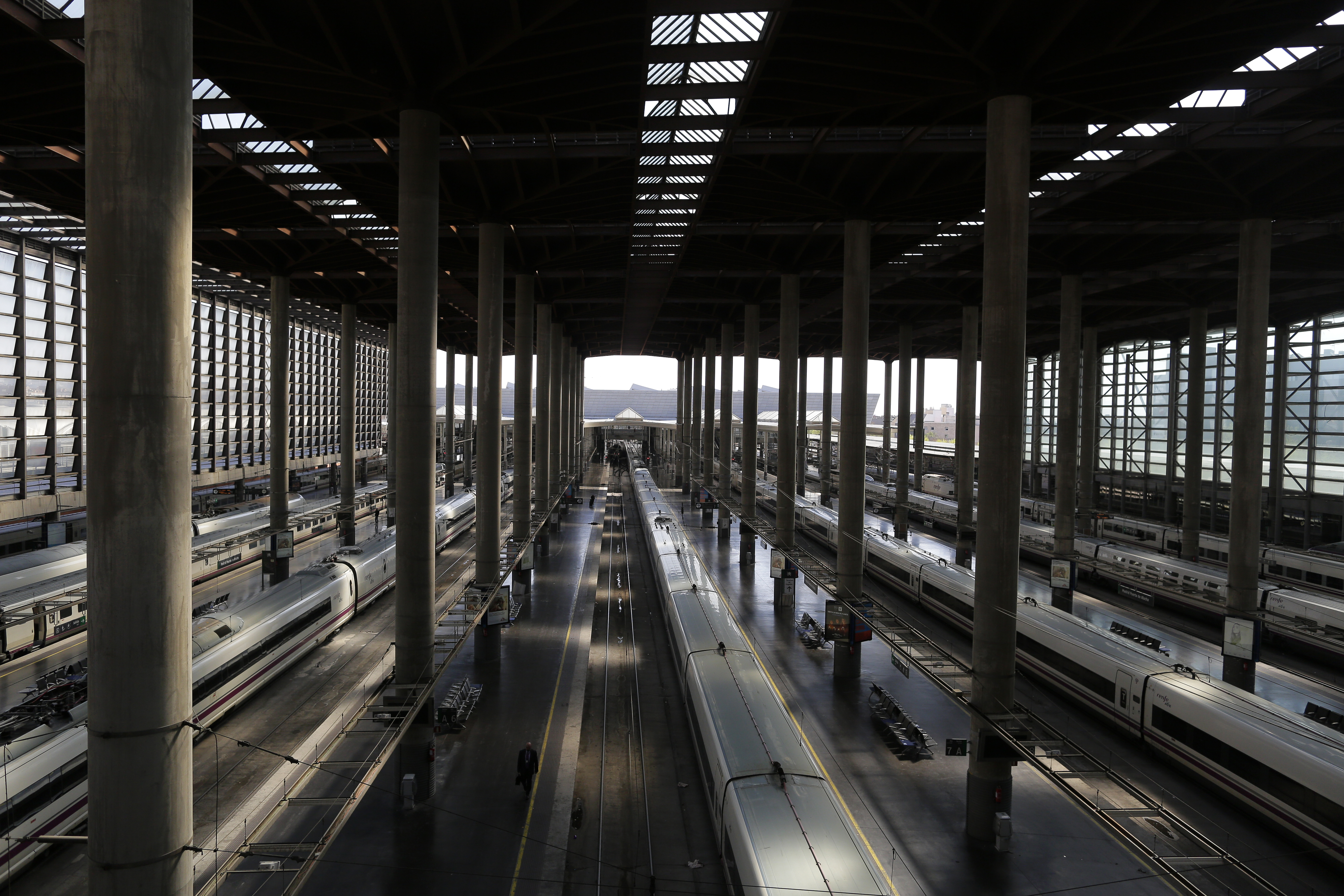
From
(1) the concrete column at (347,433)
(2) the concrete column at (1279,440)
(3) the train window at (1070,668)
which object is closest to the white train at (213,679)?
(1) the concrete column at (347,433)

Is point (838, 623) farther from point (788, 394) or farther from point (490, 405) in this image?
point (490, 405)

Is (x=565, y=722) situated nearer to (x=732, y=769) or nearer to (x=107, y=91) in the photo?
(x=732, y=769)

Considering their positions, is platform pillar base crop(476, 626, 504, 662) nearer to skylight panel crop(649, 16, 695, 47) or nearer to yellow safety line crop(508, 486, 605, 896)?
yellow safety line crop(508, 486, 605, 896)

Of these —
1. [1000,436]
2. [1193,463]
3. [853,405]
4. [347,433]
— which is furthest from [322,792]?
[1193,463]

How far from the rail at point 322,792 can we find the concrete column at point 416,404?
631 millimetres

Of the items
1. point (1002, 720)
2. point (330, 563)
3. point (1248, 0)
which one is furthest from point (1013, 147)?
point (330, 563)

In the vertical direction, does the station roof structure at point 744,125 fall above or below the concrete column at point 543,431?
above

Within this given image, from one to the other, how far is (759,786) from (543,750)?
29.8 ft

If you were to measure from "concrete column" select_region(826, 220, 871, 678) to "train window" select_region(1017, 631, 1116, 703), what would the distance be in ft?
18.1

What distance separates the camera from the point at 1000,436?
15469 millimetres

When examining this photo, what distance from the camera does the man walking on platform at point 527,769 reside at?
661 inches

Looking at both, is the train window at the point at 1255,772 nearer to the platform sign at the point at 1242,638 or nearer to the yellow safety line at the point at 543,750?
the platform sign at the point at 1242,638

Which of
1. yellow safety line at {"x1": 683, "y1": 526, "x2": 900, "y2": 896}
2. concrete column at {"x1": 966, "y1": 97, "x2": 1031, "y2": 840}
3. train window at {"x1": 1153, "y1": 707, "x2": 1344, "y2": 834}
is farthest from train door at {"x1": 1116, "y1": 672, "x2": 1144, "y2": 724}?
yellow safety line at {"x1": 683, "y1": 526, "x2": 900, "y2": 896}

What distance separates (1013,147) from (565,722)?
61.4ft
